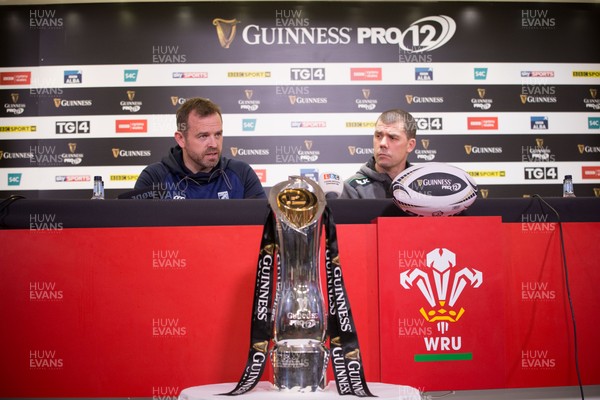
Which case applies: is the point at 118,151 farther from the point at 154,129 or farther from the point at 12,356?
the point at 12,356

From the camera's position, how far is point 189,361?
6.24ft

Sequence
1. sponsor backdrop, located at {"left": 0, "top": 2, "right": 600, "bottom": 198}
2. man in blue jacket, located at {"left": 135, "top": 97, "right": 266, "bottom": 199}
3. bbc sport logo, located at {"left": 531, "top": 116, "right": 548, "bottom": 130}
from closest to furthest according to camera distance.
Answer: man in blue jacket, located at {"left": 135, "top": 97, "right": 266, "bottom": 199}, sponsor backdrop, located at {"left": 0, "top": 2, "right": 600, "bottom": 198}, bbc sport logo, located at {"left": 531, "top": 116, "right": 548, "bottom": 130}

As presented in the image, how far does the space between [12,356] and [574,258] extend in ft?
Result: 5.69

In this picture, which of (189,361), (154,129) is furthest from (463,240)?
(154,129)

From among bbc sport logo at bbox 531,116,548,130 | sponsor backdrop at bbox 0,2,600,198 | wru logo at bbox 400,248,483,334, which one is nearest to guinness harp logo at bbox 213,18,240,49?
sponsor backdrop at bbox 0,2,600,198

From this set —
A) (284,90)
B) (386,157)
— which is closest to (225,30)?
(284,90)

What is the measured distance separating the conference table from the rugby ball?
11 centimetres

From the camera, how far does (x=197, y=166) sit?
132 inches

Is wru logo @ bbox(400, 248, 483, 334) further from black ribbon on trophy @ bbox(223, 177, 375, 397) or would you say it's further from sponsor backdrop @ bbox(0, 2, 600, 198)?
sponsor backdrop @ bbox(0, 2, 600, 198)

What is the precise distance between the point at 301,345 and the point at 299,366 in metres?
0.04

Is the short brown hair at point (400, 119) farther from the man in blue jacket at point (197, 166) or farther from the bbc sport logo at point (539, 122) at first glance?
the bbc sport logo at point (539, 122)

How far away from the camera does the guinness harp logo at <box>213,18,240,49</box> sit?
5.39 metres

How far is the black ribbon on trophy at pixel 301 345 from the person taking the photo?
130cm

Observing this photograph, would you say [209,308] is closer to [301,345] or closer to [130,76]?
[301,345]
